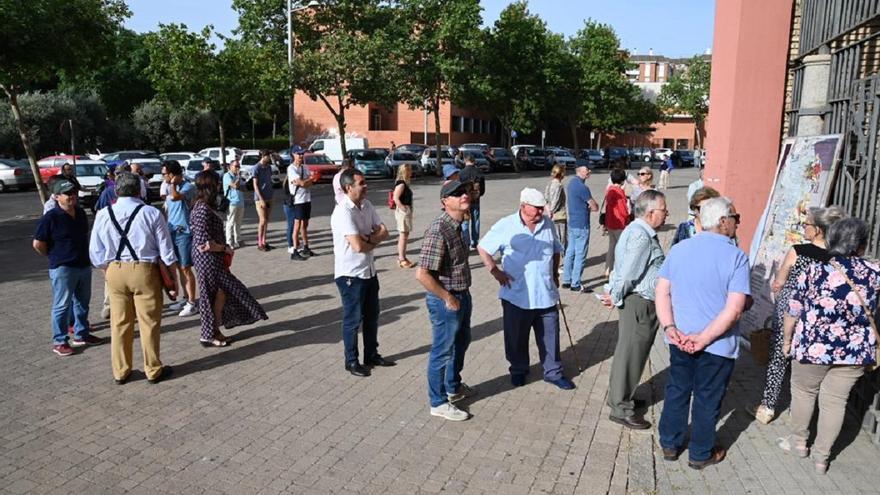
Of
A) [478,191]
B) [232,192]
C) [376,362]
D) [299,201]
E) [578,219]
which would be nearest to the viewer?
[376,362]

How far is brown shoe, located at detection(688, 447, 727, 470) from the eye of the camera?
4.41 meters

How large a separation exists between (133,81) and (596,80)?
3462 centimetres

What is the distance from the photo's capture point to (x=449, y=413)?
5.12 m

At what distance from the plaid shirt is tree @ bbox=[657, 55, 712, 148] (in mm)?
53522

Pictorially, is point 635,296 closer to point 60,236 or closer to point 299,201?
point 60,236

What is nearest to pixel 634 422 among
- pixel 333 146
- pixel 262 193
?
pixel 262 193

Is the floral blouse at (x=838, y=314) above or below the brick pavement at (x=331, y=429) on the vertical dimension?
above

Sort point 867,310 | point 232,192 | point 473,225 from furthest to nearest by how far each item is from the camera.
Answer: point 473,225 < point 232,192 < point 867,310

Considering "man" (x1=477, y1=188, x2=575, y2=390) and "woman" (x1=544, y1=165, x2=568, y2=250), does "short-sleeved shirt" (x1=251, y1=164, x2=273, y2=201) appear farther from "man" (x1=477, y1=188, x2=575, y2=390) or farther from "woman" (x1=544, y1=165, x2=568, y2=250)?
"man" (x1=477, y1=188, x2=575, y2=390)

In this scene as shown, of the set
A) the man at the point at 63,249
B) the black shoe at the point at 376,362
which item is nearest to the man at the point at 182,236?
the man at the point at 63,249

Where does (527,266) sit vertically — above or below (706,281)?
below

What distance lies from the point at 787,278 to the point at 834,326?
797 millimetres

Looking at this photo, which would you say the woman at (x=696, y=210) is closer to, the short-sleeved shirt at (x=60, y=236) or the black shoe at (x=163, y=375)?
the black shoe at (x=163, y=375)

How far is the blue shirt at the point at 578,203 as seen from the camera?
9062 mm
